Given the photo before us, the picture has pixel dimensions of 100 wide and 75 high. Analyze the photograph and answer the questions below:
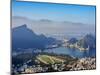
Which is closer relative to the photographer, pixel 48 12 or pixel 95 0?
pixel 48 12

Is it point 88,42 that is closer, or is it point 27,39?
point 27,39

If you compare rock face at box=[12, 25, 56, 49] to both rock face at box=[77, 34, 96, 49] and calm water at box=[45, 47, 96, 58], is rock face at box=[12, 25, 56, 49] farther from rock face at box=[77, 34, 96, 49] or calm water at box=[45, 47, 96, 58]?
rock face at box=[77, 34, 96, 49]

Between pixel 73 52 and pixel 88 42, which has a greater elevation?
pixel 88 42

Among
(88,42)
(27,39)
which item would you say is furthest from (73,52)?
(27,39)

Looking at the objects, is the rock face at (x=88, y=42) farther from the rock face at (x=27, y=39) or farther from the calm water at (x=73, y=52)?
the rock face at (x=27, y=39)

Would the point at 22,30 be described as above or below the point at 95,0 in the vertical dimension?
below

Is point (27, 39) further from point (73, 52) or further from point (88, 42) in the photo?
point (88, 42)

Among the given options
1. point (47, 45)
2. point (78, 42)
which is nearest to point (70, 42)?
point (78, 42)

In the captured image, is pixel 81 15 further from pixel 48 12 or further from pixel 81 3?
pixel 48 12
